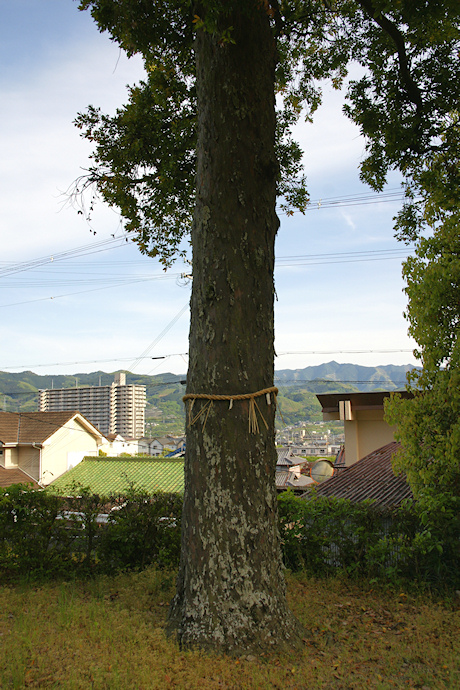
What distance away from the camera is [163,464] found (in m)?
22.1

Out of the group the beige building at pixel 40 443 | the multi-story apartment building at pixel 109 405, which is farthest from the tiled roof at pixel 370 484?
the multi-story apartment building at pixel 109 405

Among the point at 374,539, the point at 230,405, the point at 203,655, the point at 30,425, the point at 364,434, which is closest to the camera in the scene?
the point at 203,655

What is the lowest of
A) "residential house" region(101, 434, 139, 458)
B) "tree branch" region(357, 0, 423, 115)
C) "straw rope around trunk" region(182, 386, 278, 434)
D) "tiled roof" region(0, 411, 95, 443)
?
"residential house" region(101, 434, 139, 458)

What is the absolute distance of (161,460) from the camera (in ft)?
73.4

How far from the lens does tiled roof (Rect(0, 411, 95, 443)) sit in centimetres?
2903

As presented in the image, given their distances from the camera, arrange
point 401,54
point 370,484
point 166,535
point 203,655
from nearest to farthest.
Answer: point 203,655, point 166,535, point 401,54, point 370,484

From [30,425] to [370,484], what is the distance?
26498mm

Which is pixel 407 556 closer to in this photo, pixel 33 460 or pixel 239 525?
pixel 239 525

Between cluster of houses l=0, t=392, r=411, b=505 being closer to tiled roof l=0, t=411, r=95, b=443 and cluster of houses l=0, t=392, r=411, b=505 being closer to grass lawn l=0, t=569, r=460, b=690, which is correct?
tiled roof l=0, t=411, r=95, b=443

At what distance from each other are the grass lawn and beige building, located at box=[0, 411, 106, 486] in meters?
25.0

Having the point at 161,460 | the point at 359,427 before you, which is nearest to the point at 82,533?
the point at 359,427

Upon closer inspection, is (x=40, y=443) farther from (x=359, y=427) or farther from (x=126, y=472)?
(x=359, y=427)

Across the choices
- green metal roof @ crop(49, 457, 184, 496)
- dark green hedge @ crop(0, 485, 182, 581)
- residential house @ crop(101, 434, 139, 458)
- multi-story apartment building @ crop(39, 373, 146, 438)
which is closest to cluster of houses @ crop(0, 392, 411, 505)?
green metal roof @ crop(49, 457, 184, 496)

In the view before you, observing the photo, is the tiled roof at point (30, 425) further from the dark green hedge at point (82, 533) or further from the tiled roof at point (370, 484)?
the dark green hedge at point (82, 533)
